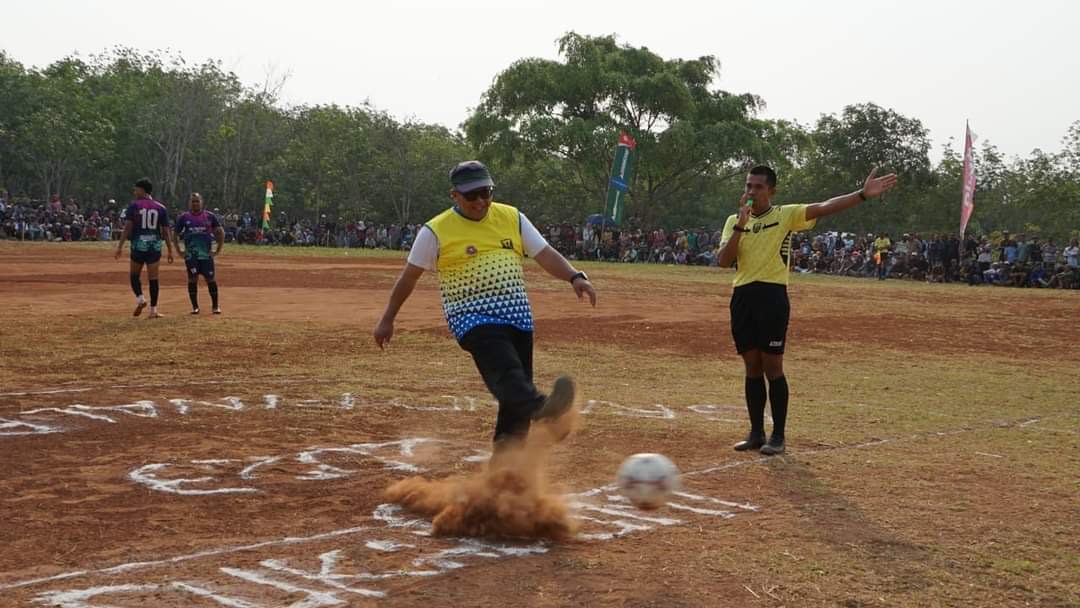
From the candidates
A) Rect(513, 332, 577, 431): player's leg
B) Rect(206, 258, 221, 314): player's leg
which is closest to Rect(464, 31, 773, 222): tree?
Rect(206, 258, 221, 314): player's leg

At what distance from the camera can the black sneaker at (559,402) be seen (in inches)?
252

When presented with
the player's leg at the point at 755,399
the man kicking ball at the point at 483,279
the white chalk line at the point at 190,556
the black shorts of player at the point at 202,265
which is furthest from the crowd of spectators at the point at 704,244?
the white chalk line at the point at 190,556

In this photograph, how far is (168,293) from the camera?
23594 mm

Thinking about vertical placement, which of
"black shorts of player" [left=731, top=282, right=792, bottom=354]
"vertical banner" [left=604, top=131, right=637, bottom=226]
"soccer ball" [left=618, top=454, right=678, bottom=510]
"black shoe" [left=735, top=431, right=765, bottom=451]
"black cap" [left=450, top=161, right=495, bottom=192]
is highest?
"vertical banner" [left=604, top=131, right=637, bottom=226]

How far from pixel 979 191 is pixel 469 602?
7124 cm

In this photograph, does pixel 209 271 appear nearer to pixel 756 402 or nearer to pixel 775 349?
pixel 756 402

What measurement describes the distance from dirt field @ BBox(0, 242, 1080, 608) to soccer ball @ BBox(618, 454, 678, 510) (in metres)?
0.23

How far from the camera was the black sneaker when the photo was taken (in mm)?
6410

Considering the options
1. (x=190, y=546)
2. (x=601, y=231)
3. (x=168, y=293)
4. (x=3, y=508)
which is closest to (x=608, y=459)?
(x=190, y=546)

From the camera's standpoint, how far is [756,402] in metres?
8.82

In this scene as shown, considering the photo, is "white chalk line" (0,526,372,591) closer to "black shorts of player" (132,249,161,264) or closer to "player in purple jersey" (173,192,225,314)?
"black shorts of player" (132,249,161,264)

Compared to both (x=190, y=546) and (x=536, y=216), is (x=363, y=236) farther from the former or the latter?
(x=190, y=546)

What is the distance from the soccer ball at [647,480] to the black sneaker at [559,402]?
1.68 ft

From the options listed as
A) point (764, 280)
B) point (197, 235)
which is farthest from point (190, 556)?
point (197, 235)
